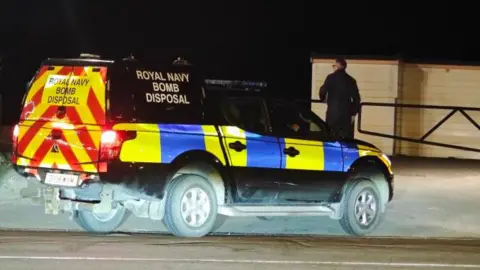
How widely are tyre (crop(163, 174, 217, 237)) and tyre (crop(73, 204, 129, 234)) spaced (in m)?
0.95

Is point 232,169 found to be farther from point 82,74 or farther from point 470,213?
point 470,213

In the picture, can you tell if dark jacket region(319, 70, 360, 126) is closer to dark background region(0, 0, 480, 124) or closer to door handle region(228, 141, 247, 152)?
door handle region(228, 141, 247, 152)

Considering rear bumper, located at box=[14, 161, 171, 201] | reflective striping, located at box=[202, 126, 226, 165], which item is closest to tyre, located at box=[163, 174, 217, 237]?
rear bumper, located at box=[14, 161, 171, 201]

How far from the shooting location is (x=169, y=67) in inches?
378

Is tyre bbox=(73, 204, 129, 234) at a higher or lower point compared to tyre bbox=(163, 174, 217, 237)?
lower

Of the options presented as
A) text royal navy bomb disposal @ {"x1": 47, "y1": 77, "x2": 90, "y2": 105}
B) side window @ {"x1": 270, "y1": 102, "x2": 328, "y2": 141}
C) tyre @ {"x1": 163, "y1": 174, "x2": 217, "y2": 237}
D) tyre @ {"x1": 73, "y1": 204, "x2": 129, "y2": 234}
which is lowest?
tyre @ {"x1": 73, "y1": 204, "x2": 129, "y2": 234}

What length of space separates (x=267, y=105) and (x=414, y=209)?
10.6 feet

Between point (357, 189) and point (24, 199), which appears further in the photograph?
point (24, 199)

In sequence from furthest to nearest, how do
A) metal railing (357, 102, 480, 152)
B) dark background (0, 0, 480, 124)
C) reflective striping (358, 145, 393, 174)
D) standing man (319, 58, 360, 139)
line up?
1. dark background (0, 0, 480, 124)
2. metal railing (357, 102, 480, 152)
3. standing man (319, 58, 360, 139)
4. reflective striping (358, 145, 393, 174)

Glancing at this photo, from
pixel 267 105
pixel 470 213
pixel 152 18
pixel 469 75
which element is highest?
pixel 152 18

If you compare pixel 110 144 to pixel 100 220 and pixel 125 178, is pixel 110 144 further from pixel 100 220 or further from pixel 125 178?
pixel 100 220

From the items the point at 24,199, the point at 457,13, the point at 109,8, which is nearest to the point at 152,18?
the point at 109,8

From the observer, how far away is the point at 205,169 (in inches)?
372

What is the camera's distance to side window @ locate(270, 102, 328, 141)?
1009 centimetres
